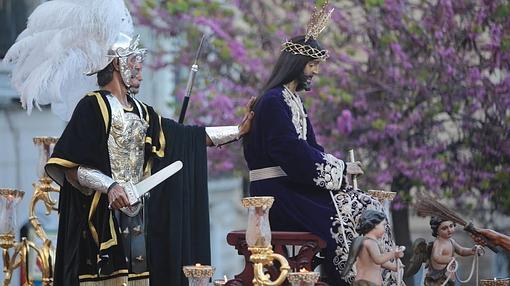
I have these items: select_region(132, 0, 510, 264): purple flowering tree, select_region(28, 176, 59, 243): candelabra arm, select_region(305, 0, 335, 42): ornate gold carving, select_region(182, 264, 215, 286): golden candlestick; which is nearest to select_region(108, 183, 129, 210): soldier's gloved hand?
select_region(182, 264, 215, 286): golden candlestick

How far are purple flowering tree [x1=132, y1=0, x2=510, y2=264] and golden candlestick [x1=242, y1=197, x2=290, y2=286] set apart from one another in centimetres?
526

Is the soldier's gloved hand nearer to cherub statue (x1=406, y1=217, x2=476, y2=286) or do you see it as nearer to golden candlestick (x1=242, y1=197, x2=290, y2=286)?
golden candlestick (x1=242, y1=197, x2=290, y2=286)

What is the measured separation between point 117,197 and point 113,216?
34 cm

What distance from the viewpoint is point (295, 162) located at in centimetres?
943

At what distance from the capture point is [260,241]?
8352 millimetres

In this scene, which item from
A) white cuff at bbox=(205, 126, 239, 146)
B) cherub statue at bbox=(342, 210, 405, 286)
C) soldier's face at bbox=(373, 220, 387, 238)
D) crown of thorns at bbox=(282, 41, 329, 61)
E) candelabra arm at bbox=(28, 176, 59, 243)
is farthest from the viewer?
candelabra arm at bbox=(28, 176, 59, 243)

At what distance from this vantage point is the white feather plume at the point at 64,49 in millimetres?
9320

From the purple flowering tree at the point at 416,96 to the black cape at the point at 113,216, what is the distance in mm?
4391

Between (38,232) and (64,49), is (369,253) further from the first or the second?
(38,232)

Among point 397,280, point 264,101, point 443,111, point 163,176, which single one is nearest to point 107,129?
point 163,176

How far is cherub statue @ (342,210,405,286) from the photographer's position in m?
8.49

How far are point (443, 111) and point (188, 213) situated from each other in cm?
478

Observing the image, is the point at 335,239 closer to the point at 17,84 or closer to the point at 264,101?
the point at 264,101

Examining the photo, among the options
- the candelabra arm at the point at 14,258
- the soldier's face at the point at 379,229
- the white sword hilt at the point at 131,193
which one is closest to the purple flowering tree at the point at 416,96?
the candelabra arm at the point at 14,258
